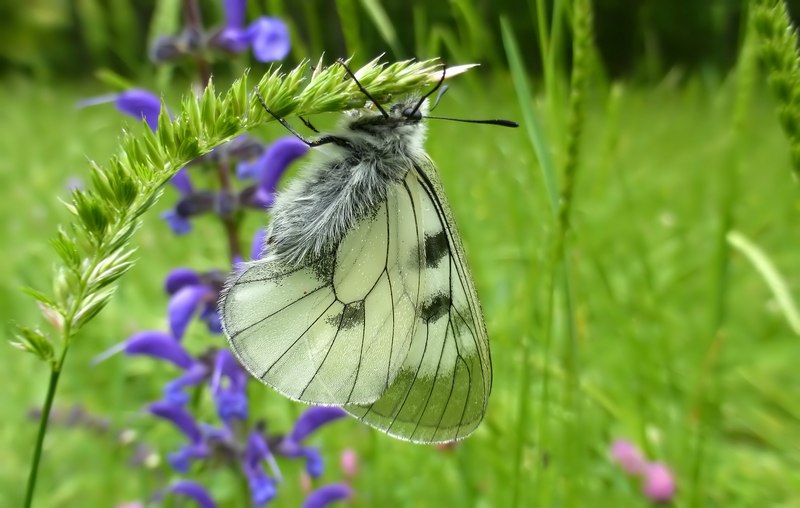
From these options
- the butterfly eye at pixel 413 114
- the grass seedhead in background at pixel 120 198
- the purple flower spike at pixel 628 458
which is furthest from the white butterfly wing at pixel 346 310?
the purple flower spike at pixel 628 458

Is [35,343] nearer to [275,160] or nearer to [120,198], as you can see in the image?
[120,198]

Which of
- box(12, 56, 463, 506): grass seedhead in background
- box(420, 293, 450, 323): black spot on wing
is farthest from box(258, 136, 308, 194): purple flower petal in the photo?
box(12, 56, 463, 506): grass seedhead in background

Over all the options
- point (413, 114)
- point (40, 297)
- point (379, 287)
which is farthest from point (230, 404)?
point (40, 297)

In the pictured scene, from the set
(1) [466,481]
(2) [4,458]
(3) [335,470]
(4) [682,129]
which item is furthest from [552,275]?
(4) [682,129]

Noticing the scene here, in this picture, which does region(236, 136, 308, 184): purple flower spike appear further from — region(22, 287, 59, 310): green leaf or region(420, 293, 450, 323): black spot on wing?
region(22, 287, 59, 310): green leaf

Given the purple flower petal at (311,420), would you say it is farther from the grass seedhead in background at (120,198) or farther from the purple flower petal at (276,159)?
the grass seedhead in background at (120,198)

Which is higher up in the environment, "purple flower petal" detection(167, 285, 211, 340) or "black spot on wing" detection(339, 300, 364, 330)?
"purple flower petal" detection(167, 285, 211, 340)
